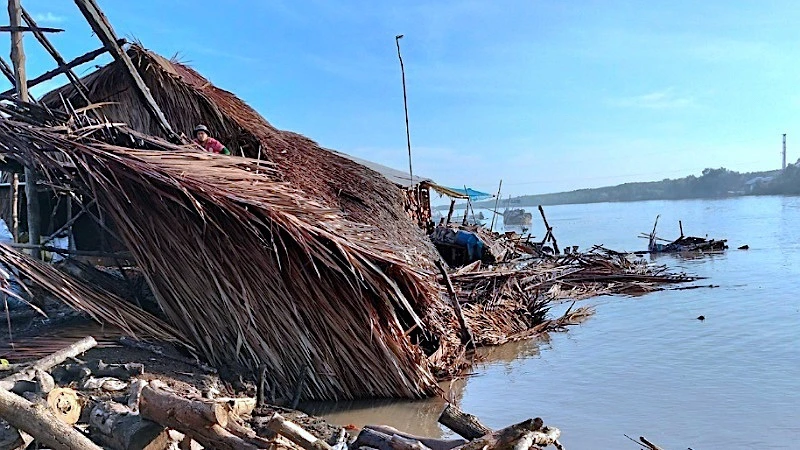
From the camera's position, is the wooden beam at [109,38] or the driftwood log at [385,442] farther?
the wooden beam at [109,38]

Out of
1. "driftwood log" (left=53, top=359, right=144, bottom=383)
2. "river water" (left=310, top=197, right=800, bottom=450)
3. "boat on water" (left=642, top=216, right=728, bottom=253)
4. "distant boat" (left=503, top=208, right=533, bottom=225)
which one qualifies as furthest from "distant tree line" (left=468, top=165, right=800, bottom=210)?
"driftwood log" (left=53, top=359, right=144, bottom=383)

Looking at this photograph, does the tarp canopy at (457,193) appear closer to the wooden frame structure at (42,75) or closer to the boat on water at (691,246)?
the boat on water at (691,246)

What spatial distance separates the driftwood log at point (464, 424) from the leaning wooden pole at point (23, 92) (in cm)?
462

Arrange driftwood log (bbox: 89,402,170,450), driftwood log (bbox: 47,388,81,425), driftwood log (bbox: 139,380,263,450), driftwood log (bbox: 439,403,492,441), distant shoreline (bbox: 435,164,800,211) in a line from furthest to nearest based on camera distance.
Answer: distant shoreline (bbox: 435,164,800,211)
driftwood log (bbox: 439,403,492,441)
driftwood log (bbox: 47,388,81,425)
driftwood log (bbox: 89,402,170,450)
driftwood log (bbox: 139,380,263,450)

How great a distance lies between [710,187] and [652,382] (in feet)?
322

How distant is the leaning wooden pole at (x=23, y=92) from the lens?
20.8 feet

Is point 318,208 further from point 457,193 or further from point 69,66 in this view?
point 457,193

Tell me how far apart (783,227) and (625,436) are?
105 ft

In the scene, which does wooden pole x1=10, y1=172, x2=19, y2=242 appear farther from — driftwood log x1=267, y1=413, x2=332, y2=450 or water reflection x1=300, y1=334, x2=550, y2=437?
driftwood log x1=267, y1=413, x2=332, y2=450

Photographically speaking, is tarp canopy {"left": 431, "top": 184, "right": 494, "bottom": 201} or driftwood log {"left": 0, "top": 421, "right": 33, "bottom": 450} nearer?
driftwood log {"left": 0, "top": 421, "right": 33, "bottom": 450}

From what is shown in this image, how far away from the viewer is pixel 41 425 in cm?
291

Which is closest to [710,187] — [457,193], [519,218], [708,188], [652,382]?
[708,188]

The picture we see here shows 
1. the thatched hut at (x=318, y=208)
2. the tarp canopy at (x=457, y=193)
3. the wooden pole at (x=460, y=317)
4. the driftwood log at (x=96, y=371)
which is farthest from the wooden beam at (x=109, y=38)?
the tarp canopy at (x=457, y=193)

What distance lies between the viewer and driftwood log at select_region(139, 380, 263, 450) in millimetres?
3164
